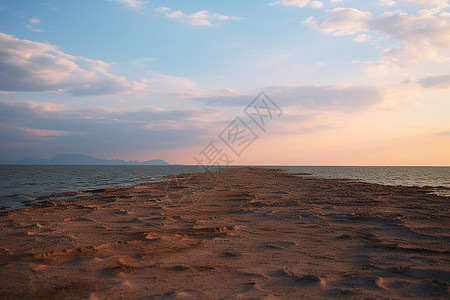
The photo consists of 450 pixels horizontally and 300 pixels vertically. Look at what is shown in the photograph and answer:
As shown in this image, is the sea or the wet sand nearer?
the wet sand

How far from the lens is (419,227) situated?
8492 millimetres

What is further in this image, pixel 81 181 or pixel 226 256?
pixel 81 181

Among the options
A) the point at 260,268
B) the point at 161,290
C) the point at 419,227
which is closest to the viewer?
the point at 161,290

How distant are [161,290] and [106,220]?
6.53 metres

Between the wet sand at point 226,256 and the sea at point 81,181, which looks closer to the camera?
the wet sand at point 226,256

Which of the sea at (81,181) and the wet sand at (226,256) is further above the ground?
the wet sand at (226,256)

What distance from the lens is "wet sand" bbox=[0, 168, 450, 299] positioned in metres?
4.12

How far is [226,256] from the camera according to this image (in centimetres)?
573

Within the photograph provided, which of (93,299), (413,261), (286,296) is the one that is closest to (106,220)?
(93,299)

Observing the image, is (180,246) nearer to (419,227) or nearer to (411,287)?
(411,287)

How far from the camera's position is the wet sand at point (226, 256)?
412 cm

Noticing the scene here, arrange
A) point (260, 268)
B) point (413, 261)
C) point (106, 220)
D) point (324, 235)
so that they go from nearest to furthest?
point (260, 268), point (413, 261), point (324, 235), point (106, 220)

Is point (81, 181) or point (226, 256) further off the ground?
point (226, 256)

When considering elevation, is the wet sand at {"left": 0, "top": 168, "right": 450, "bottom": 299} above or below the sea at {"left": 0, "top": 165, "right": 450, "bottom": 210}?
above
